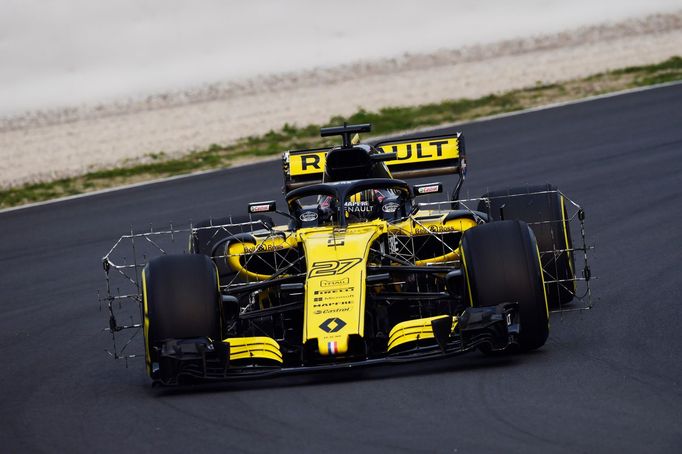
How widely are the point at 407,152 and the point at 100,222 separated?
7110 millimetres

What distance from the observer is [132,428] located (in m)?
8.64

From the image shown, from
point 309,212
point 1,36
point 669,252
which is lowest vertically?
point 669,252

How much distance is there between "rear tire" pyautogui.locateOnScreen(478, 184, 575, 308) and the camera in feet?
39.0

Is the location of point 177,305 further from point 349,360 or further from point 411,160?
point 411,160

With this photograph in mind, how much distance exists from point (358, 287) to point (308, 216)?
2.11m

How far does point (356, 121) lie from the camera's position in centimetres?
2667

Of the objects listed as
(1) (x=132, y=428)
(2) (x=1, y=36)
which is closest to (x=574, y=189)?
(1) (x=132, y=428)

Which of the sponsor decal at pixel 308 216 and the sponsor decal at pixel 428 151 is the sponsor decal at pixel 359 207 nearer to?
the sponsor decal at pixel 308 216

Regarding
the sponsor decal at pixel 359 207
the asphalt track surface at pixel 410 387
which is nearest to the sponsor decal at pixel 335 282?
the asphalt track surface at pixel 410 387

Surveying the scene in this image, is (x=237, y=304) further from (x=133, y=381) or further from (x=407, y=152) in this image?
(x=407, y=152)

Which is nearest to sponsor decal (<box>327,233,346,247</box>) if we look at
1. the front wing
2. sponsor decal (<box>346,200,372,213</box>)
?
sponsor decal (<box>346,200,372,213</box>)

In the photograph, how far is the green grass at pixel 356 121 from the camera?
2344 centimetres

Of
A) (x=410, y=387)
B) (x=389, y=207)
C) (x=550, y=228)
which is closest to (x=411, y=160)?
(x=389, y=207)

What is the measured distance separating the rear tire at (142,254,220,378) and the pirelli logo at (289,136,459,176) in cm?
409
